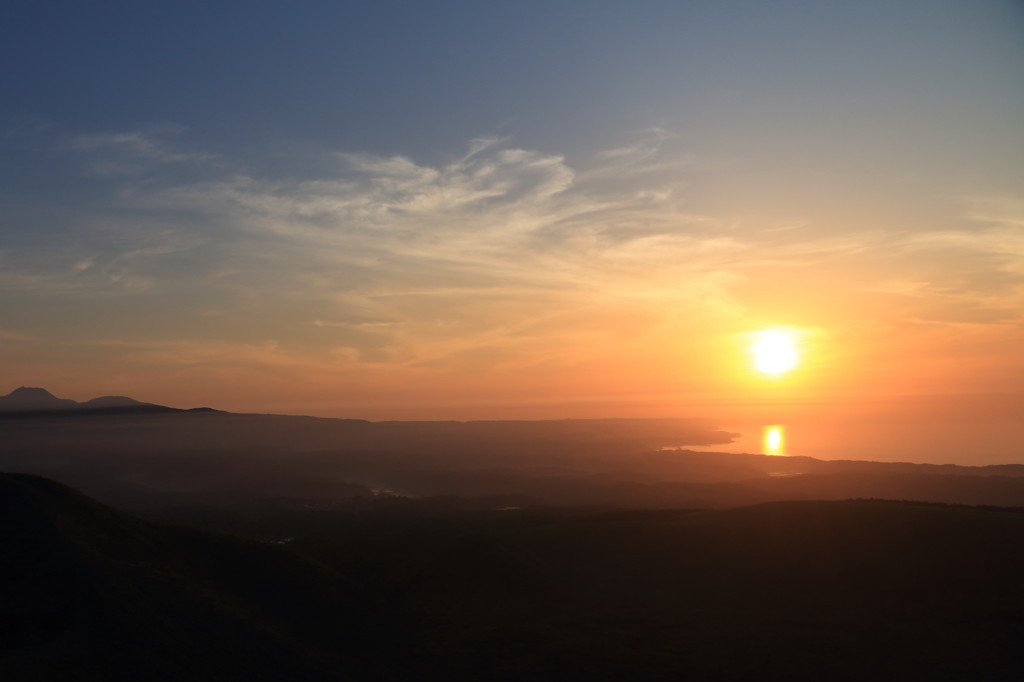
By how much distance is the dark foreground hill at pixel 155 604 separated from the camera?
69.8 ft

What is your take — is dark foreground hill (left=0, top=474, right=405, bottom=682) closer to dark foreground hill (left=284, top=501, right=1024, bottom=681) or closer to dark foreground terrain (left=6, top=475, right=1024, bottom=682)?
dark foreground terrain (left=6, top=475, right=1024, bottom=682)

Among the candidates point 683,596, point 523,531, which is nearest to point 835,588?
point 683,596

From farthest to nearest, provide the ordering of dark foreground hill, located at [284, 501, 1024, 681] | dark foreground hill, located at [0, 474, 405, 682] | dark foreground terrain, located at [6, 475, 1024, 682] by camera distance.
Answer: dark foreground hill, located at [284, 501, 1024, 681], dark foreground terrain, located at [6, 475, 1024, 682], dark foreground hill, located at [0, 474, 405, 682]

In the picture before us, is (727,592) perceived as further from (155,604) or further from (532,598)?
(155,604)

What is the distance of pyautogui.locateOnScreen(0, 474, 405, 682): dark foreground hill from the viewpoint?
21266 millimetres

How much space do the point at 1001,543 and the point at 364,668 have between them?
3021 centimetres

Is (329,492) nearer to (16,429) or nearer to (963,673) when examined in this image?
(963,673)

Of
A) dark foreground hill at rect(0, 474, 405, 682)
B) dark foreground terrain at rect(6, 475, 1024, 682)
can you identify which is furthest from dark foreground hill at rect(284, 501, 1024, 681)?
dark foreground hill at rect(0, 474, 405, 682)

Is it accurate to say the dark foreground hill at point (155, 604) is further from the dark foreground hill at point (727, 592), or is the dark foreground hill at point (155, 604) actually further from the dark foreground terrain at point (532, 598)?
the dark foreground hill at point (727, 592)

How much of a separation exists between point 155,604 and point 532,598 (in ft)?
54.7

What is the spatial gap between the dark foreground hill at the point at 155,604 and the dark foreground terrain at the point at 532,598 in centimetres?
9

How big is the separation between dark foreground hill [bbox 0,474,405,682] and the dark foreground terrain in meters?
0.09

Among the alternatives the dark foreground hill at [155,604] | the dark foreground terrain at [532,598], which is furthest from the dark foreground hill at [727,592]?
the dark foreground hill at [155,604]

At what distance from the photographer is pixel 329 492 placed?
Result: 9538cm
